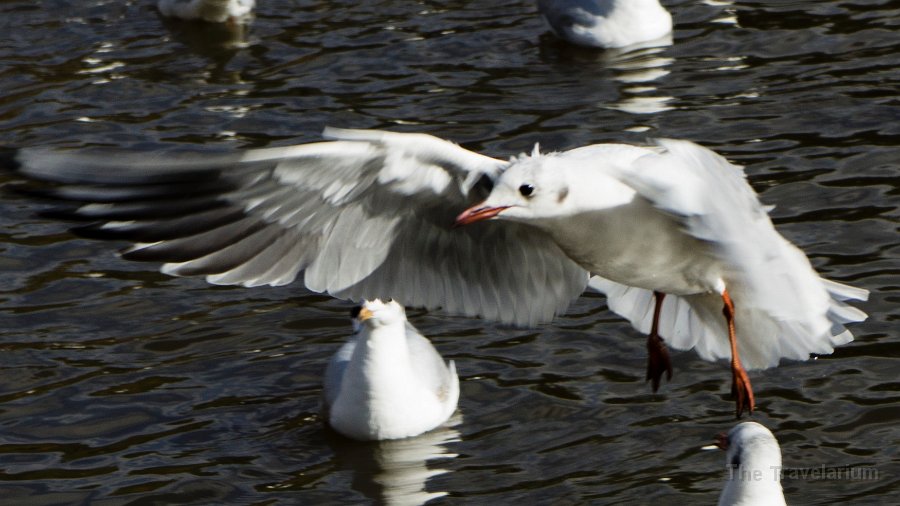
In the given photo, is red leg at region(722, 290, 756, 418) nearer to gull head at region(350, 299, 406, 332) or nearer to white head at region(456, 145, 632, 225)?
white head at region(456, 145, 632, 225)

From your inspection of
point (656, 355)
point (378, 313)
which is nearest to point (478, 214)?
point (656, 355)

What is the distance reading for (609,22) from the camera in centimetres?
1188

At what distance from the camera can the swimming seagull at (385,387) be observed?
7.22m

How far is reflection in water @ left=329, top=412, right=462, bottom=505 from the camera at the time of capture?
22.1 feet

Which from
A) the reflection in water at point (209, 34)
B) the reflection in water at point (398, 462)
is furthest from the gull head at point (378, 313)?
the reflection in water at point (209, 34)

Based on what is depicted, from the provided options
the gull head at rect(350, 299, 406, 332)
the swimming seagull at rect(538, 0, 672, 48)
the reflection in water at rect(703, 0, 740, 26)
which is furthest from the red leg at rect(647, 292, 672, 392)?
the reflection in water at rect(703, 0, 740, 26)

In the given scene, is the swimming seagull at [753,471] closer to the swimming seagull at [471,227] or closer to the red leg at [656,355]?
the swimming seagull at [471,227]

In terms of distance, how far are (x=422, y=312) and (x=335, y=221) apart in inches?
107

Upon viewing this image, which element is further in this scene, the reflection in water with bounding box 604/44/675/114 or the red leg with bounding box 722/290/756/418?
the reflection in water with bounding box 604/44/675/114

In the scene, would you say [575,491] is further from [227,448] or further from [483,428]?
[227,448]

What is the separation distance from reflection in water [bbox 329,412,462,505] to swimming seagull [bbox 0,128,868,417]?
934mm

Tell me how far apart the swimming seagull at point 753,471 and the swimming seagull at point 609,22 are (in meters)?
6.24

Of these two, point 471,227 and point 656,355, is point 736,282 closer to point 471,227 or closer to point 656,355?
point 656,355

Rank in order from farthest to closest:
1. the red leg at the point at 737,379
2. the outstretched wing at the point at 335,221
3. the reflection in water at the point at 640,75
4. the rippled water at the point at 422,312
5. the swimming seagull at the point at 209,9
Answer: the swimming seagull at the point at 209,9 < the reflection in water at the point at 640,75 < the rippled water at the point at 422,312 < the red leg at the point at 737,379 < the outstretched wing at the point at 335,221
